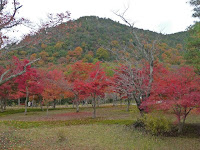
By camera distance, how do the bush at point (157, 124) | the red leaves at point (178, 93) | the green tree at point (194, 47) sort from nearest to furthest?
the red leaves at point (178, 93) < the bush at point (157, 124) < the green tree at point (194, 47)

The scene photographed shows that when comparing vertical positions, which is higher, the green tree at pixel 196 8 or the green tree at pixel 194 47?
the green tree at pixel 196 8

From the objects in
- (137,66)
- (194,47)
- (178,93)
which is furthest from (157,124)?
(194,47)

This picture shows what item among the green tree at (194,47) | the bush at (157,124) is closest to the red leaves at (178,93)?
the bush at (157,124)

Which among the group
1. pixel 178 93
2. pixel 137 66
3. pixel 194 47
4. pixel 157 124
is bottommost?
pixel 157 124

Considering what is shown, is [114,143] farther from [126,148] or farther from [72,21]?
[72,21]

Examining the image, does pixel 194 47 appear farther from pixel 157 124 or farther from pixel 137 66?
pixel 157 124

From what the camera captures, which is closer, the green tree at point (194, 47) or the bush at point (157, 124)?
the bush at point (157, 124)

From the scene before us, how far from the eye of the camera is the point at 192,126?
1266 cm

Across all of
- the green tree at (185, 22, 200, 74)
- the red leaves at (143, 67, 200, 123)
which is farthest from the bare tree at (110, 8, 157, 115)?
the green tree at (185, 22, 200, 74)

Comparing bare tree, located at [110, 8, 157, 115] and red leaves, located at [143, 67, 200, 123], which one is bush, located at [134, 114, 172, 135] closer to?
red leaves, located at [143, 67, 200, 123]

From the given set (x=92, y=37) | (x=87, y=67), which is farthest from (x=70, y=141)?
(x=92, y=37)

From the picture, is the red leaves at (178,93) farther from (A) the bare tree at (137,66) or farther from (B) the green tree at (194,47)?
(B) the green tree at (194,47)

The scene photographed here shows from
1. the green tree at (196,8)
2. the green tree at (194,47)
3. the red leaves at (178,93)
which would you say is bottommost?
the red leaves at (178,93)

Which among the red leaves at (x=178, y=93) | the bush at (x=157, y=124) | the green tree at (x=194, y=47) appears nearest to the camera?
the red leaves at (x=178, y=93)
